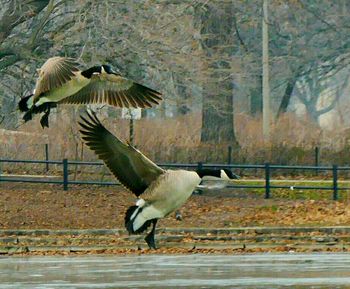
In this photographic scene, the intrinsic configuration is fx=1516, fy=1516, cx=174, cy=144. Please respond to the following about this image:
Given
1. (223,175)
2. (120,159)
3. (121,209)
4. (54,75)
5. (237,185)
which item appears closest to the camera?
(120,159)

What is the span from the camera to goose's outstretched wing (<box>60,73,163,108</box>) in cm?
1867

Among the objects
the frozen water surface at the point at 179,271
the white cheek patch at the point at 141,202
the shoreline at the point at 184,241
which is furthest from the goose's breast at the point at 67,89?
the shoreline at the point at 184,241

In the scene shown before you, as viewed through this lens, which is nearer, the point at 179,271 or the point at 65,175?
the point at 179,271

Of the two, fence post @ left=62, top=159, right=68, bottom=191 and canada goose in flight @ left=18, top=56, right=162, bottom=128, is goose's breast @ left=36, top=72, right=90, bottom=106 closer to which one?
canada goose in flight @ left=18, top=56, right=162, bottom=128

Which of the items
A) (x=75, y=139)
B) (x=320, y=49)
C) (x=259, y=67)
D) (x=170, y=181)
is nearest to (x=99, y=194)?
(x=75, y=139)

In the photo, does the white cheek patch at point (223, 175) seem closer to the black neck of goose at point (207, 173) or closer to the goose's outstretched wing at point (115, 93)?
the black neck of goose at point (207, 173)

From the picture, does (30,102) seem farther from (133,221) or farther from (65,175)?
(65,175)

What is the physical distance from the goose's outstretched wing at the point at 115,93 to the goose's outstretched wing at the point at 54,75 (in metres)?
0.31

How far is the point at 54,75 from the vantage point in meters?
18.7

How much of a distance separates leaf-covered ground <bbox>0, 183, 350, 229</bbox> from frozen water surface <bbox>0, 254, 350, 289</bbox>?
6052 mm

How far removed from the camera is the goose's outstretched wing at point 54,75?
18.5 metres

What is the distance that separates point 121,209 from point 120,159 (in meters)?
12.9

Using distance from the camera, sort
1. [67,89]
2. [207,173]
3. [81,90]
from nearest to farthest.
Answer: [207,173], [67,89], [81,90]

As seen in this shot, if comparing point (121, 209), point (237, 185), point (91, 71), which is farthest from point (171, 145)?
point (91, 71)
